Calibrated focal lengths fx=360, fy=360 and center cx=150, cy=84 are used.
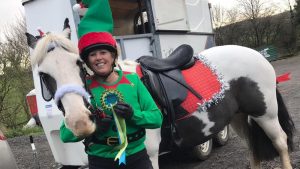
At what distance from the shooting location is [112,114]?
207cm

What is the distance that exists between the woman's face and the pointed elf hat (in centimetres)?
3

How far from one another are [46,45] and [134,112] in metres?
0.64

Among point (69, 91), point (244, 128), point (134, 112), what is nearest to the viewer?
point (69, 91)

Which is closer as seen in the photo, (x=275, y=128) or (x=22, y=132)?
(x=275, y=128)

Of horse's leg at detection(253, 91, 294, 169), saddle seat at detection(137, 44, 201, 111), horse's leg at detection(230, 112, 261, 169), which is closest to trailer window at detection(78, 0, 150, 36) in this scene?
horse's leg at detection(230, 112, 261, 169)

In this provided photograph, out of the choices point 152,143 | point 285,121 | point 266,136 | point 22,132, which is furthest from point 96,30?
point 22,132

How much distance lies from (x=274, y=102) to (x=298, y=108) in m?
4.41

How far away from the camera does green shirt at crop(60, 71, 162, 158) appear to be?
2078 millimetres

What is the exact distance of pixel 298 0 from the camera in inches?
1188

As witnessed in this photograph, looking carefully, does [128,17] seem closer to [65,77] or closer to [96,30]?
[96,30]

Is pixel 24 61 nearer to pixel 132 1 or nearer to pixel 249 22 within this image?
pixel 132 1

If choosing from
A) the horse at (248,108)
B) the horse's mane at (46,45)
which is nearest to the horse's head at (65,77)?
the horse's mane at (46,45)

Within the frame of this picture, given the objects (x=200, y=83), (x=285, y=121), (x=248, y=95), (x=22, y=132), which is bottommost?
(x=22, y=132)

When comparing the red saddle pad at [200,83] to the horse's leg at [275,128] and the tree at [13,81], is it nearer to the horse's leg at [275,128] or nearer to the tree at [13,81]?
the horse's leg at [275,128]
